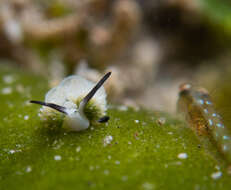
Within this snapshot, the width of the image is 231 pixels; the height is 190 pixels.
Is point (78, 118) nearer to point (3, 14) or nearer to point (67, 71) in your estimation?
point (67, 71)

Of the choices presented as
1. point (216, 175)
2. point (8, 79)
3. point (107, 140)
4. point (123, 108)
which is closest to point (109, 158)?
point (107, 140)

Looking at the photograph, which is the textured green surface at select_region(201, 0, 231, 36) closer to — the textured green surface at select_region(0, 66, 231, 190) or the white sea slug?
the textured green surface at select_region(0, 66, 231, 190)

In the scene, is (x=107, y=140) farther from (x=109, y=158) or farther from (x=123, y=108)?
(x=123, y=108)

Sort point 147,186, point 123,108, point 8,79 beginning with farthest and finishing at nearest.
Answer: point 8,79, point 123,108, point 147,186

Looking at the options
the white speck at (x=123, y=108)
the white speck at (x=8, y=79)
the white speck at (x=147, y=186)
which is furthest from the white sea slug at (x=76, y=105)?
the white speck at (x=8, y=79)

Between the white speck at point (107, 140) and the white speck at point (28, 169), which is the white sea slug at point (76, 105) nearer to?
the white speck at point (107, 140)
